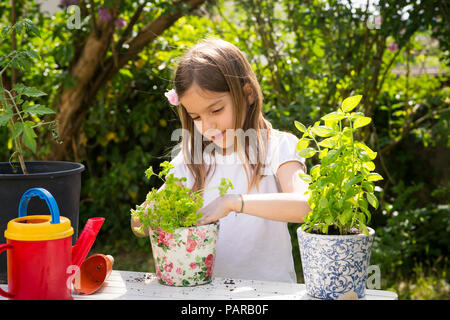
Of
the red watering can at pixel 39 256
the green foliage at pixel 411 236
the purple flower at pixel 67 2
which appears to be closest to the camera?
the red watering can at pixel 39 256

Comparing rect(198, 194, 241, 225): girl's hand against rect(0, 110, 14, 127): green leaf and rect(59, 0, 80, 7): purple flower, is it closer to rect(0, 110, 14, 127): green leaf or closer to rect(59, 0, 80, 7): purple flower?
rect(0, 110, 14, 127): green leaf

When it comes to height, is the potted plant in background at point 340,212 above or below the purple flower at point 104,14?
below

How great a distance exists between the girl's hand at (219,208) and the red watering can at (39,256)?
0.29 m

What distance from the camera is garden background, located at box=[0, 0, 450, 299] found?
2773 mm

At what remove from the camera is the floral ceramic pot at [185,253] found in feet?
3.64

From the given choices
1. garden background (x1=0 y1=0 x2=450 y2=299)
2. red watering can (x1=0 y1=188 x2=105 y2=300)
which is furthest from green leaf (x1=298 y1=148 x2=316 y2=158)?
garden background (x1=0 y1=0 x2=450 y2=299)

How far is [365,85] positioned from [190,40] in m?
1.07

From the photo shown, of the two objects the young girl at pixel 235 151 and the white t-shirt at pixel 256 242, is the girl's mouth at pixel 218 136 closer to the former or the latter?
the young girl at pixel 235 151

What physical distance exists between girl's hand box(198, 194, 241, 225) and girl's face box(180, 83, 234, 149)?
0.36 meters

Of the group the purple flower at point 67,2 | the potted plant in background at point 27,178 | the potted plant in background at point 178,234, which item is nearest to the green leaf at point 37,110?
the potted plant in background at point 27,178

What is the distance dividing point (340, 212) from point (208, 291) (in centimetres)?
32

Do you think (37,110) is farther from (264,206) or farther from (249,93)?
(249,93)

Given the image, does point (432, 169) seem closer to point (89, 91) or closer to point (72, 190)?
point (89, 91)
